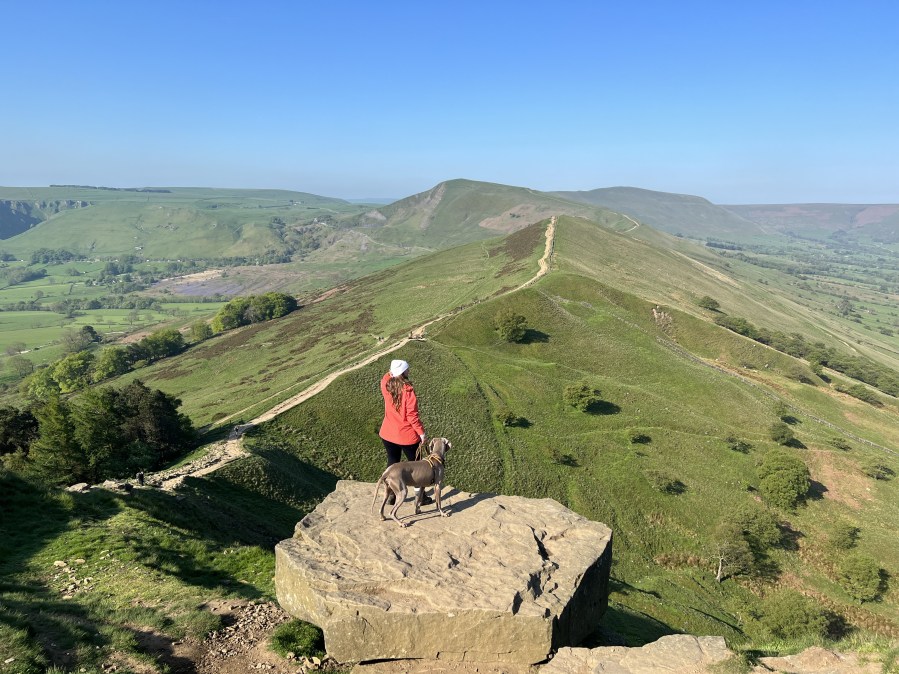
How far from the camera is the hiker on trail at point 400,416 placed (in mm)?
15922

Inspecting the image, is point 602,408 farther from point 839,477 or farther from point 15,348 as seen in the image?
point 15,348

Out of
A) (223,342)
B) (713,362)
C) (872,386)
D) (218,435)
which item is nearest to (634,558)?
(218,435)

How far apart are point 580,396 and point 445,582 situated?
5185cm

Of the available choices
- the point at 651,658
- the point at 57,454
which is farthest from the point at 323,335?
the point at 651,658

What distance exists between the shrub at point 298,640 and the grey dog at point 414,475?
403cm

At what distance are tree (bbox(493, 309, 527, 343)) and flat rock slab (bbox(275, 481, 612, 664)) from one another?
59.4 metres

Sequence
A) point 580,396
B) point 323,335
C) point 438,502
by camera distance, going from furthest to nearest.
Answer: point 323,335 → point 580,396 → point 438,502

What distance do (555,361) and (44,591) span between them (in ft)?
220

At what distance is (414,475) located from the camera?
610 inches

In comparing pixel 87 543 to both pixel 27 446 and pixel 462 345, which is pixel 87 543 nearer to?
→ pixel 27 446

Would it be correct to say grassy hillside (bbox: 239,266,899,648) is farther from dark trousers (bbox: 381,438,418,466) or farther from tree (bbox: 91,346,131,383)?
tree (bbox: 91,346,131,383)

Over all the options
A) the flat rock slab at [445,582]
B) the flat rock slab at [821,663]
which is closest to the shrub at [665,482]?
the flat rock slab at [445,582]

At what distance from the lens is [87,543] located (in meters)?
17.3

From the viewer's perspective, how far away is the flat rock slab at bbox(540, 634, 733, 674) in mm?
11820
